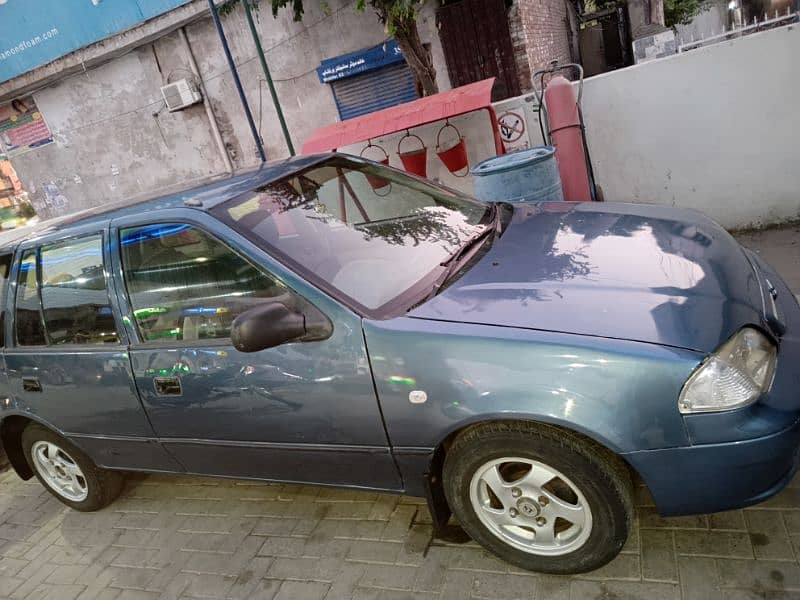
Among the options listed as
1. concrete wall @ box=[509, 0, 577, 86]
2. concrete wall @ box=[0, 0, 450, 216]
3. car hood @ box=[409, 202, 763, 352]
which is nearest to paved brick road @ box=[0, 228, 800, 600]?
car hood @ box=[409, 202, 763, 352]

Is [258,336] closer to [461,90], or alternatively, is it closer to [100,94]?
[461,90]

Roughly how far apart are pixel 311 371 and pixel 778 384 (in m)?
1.71

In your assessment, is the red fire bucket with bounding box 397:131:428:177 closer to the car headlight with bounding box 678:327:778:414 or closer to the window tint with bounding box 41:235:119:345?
the window tint with bounding box 41:235:119:345

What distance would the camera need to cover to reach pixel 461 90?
5.70 metres

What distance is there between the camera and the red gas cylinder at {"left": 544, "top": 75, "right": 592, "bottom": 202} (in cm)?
502

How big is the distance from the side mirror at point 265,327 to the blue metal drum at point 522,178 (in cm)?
264

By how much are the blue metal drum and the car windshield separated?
1.19 m

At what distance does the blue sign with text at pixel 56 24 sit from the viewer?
9.30 metres

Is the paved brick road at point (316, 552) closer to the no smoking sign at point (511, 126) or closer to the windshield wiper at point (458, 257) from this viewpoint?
the windshield wiper at point (458, 257)

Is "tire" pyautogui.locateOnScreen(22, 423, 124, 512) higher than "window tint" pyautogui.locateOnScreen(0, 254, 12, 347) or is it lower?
lower

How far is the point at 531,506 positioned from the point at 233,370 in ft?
4.54

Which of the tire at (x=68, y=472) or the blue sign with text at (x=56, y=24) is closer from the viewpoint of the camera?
the tire at (x=68, y=472)

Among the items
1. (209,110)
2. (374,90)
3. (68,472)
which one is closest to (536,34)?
(374,90)

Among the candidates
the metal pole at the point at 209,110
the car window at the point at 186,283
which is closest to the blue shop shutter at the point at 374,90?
the metal pole at the point at 209,110
